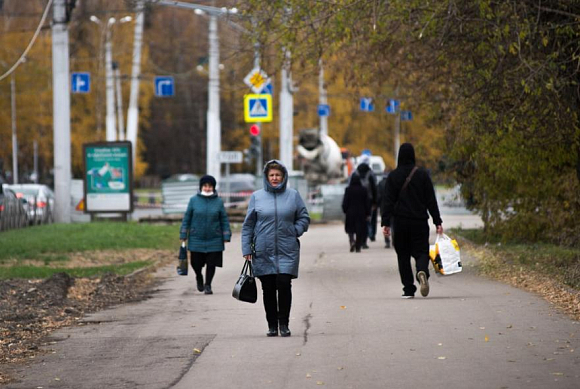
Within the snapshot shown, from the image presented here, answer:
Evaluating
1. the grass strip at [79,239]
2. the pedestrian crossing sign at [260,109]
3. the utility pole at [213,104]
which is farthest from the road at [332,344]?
the utility pole at [213,104]

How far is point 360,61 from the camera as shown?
849 inches

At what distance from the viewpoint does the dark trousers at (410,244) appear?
14438 mm

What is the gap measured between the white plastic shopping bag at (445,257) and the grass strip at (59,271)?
6043 mm

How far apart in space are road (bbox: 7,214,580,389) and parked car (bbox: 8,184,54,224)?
2116 centimetres

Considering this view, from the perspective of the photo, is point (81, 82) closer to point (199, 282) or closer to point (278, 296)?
point (199, 282)

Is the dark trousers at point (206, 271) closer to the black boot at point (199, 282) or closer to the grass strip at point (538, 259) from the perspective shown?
the black boot at point (199, 282)

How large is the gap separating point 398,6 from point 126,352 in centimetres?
739

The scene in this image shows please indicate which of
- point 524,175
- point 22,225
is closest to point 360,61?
point 524,175

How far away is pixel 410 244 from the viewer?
1455 cm

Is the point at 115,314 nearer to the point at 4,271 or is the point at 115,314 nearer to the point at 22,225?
the point at 4,271

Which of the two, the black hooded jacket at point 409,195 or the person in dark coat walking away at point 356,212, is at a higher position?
the black hooded jacket at point 409,195

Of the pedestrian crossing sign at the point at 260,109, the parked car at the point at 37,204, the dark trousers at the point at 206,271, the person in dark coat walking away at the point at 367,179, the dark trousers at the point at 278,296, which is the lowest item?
the parked car at the point at 37,204

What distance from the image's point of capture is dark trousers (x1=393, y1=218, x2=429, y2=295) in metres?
14.4

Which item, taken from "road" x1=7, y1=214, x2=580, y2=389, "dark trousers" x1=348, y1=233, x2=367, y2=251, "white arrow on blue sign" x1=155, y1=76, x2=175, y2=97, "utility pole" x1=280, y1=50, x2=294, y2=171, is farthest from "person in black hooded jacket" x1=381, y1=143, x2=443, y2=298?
"white arrow on blue sign" x1=155, y1=76, x2=175, y2=97
